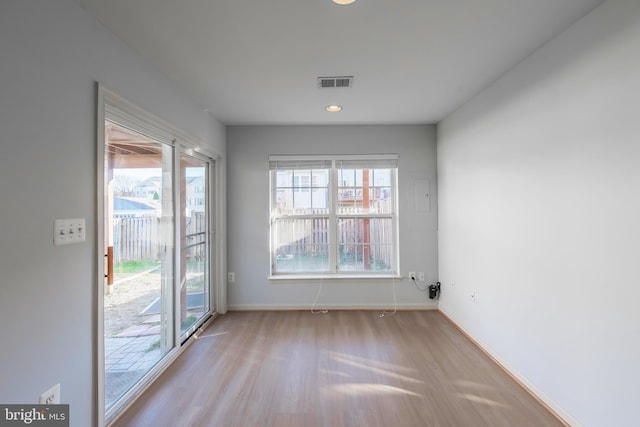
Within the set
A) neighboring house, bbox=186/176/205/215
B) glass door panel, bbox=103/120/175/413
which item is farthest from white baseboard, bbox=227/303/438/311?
neighboring house, bbox=186/176/205/215

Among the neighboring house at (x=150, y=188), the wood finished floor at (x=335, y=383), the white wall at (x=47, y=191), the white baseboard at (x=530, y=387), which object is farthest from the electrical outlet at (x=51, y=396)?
the white baseboard at (x=530, y=387)

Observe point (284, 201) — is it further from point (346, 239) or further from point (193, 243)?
point (193, 243)

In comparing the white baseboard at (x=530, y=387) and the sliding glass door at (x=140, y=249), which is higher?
the sliding glass door at (x=140, y=249)

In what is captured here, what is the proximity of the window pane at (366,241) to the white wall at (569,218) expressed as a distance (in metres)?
1.26

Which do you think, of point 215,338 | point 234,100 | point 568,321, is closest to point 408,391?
point 568,321

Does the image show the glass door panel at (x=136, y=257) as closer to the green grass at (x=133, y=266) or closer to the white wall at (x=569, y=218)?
the green grass at (x=133, y=266)

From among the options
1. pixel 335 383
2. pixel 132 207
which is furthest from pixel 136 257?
pixel 335 383

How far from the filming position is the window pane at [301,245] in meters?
3.83

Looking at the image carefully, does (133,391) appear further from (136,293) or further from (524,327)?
(524,327)

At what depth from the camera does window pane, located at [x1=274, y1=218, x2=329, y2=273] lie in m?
3.83

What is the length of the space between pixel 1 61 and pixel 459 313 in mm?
3862

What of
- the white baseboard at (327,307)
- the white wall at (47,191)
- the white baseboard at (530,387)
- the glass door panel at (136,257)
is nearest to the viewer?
the white wall at (47,191)

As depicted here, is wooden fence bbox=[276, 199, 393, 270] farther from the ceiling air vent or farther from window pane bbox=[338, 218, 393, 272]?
the ceiling air vent

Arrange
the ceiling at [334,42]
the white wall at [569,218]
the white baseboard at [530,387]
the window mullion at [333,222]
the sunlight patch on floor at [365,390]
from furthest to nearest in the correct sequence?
the window mullion at [333,222]
the sunlight patch on floor at [365,390]
the white baseboard at [530,387]
the ceiling at [334,42]
the white wall at [569,218]
